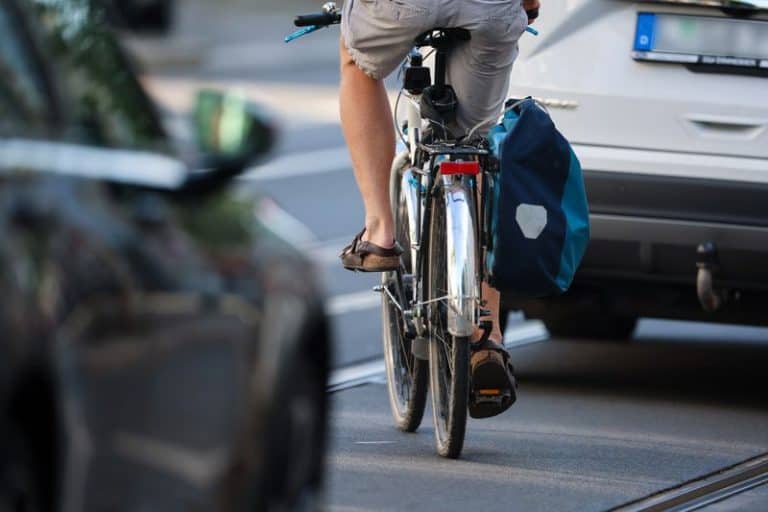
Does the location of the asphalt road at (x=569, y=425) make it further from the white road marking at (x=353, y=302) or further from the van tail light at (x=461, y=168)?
the van tail light at (x=461, y=168)

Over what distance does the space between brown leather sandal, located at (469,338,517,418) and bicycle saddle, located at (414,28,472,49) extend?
866mm

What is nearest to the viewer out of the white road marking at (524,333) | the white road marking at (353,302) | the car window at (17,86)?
the car window at (17,86)

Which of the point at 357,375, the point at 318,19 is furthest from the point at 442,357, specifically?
the point at 357,375

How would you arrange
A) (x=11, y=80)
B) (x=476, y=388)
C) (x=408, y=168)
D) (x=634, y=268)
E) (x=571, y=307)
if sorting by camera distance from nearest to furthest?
(x=11, y=80), (x=476, y=388), (x=408, y=168), (x=634, y=268), (x=571, y=307)

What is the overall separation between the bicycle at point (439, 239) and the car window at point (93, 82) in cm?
197

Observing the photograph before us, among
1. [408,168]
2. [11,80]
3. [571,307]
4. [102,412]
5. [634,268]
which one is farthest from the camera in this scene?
[571,307]

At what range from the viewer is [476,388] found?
5793 mm

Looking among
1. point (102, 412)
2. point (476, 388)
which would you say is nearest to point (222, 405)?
point (102, 412)

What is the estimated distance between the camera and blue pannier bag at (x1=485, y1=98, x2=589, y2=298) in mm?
5723

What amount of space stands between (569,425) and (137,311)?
346cm

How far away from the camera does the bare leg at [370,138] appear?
588 centimetres

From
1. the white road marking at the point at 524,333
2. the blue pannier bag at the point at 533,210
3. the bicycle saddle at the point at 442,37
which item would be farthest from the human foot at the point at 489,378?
the white road marking at the point at 524,333

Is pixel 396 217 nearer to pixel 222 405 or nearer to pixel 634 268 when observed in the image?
pixel 634 268

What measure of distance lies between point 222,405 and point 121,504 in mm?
234
